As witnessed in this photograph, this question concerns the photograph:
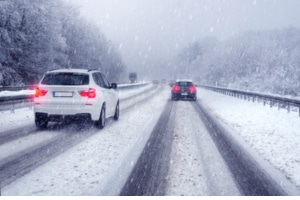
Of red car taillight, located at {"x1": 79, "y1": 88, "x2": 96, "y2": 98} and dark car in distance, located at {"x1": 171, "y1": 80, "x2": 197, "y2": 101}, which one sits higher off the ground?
red car taillight, located at {"x1": 79, "y1": 88, "x2": 96, "y2": 98}

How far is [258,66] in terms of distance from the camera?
200ft

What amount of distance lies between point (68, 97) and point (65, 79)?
656mm

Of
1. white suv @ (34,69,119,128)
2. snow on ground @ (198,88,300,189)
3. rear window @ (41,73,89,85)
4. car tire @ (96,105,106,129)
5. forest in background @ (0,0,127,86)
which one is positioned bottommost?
snow on ground @ (198,88,300,189)

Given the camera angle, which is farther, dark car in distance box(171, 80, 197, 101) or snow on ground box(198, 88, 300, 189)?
dark car in distance box(171, 80, 197, 101)

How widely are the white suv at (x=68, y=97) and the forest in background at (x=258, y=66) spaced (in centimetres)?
3393

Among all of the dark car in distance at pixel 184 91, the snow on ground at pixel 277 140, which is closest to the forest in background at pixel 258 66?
the dark car in distance at pixel 184 91

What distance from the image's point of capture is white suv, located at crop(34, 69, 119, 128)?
894 cm

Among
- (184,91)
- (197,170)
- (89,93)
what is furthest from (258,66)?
(197,170)

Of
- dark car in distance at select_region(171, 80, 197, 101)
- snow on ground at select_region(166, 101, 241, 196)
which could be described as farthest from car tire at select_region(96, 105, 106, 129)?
dark car in distance at select_region(171, 80, 197, 101)

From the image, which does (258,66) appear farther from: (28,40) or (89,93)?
(89,93)

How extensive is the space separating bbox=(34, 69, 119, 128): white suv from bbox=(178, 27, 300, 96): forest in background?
33929 millimetres

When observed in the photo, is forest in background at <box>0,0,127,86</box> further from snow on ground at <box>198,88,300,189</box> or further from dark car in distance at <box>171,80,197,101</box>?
snow on ground at <box>198,88,300,189</box>

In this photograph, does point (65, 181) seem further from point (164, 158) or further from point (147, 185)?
point (164, 158)
